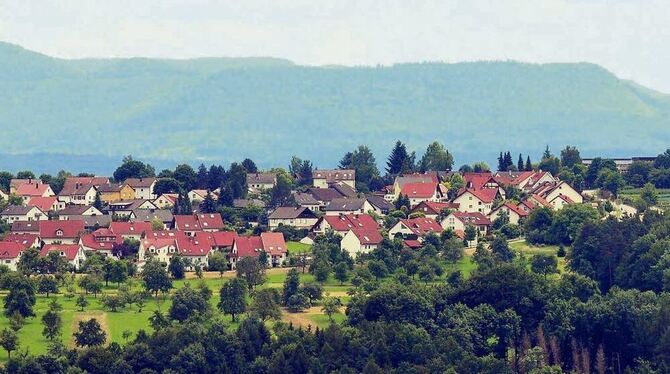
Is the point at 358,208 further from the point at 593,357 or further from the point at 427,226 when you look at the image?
the point at 593,357

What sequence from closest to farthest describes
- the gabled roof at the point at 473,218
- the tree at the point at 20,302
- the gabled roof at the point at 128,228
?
the tree at the point at 20,302 → the gabled roof at the point at 128,228 → the gabled roof at the point at 473,218

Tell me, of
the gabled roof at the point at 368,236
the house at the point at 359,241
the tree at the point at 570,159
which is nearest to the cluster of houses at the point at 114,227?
the house at the point at 359,241

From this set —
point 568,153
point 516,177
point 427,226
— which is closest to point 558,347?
point 427,226

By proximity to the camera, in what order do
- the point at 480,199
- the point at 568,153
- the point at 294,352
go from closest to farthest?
the point at 294,352 < the point at 480,199 < the point at 568,153

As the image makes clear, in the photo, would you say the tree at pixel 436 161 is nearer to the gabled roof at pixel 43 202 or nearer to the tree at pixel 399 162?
the tree at pixel 399 162

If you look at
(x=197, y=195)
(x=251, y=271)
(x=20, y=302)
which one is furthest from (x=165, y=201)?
(x=20, y=302)

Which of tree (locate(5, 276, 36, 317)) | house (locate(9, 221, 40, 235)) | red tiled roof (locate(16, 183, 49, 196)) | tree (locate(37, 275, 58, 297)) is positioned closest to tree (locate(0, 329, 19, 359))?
tree (locate(5, 276, 36, 317))
